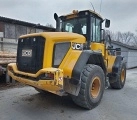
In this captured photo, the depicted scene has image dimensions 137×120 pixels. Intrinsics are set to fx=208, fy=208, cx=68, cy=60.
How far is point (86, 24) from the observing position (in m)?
6.57

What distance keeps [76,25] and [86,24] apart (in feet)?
1.38

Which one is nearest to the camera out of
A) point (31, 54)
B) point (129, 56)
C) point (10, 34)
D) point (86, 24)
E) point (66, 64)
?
point (66, 64)

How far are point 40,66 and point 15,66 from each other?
3.75 feet

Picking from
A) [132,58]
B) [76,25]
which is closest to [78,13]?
[76,25]

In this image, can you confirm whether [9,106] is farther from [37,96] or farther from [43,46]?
[43,46]

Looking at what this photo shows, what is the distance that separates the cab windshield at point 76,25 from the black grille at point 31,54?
185 centimetres

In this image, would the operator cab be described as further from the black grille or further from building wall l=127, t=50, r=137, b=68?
building wall l=127, t=50, r=137, b=68

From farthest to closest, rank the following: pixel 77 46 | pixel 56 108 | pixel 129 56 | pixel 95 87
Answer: pixel 129 56 < pixel 95 87 < pixel 56 108 < pixel 77 46

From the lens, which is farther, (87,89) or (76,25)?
(76,25)

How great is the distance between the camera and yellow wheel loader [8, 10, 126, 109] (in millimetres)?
4965

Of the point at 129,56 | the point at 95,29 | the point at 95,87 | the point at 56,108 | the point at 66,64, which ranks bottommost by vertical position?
the point at 56,108

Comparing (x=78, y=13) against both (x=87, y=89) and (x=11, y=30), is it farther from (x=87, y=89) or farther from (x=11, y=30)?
(x=11, y=30)

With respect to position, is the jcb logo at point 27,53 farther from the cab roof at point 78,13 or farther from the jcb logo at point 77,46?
the cab roof at point 78,13

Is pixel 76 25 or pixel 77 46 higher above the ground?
pixel 76 25
